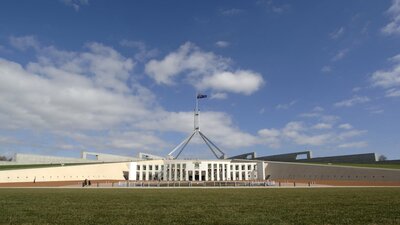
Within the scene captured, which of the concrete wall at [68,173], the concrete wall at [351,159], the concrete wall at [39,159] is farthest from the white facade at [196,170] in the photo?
the concrete wall at [39,159]

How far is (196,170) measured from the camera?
8406cm

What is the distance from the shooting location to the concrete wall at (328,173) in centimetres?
5281

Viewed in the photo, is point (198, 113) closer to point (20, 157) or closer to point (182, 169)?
point (182, 169)

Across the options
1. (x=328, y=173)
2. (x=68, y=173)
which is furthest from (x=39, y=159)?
(x=328, y=173)

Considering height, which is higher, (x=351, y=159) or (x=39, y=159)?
(x=39, y=159)

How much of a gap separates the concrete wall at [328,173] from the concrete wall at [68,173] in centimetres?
3518

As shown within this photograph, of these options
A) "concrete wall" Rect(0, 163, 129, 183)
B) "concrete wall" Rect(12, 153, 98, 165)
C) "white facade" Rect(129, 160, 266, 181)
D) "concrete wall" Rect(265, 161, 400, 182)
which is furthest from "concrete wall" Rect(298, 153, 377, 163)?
"concrete wall" Rect(12, 153, 98, 165)

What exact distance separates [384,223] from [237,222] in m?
3.75

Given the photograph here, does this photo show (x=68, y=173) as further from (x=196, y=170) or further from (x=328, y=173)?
(x=328, y=173)

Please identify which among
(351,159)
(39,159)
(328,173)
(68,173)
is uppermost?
(39,159)

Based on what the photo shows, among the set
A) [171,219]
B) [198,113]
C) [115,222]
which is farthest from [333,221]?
[198,113]

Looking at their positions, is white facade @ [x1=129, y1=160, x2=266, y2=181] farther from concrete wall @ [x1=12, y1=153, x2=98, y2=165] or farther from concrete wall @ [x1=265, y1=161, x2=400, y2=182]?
concrete wall @ [x1=12, y1=153, x2=98, y2=165]

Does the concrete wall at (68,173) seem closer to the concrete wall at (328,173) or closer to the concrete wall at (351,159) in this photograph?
the concrete wall at (328,173)

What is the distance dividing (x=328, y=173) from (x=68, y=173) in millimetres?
49817
